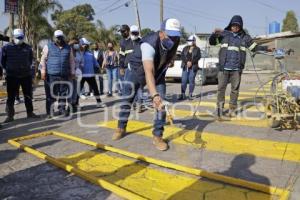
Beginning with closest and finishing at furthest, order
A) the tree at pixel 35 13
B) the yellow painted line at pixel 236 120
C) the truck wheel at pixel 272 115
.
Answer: the truck wheel at pixel 272 115
the yellow painted line at pixel 236 120
the tree at pixel 35 13

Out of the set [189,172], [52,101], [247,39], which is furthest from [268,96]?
[52,101]

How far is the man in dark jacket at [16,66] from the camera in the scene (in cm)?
784

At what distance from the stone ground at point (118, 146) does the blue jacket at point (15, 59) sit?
104 centimetres

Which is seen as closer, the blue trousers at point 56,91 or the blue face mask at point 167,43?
the blue face mask at point 167,43

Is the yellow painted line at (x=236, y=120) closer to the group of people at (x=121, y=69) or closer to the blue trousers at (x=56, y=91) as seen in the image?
the group of people at (x=121, y=69)

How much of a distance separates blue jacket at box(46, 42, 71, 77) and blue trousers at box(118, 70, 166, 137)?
8.51ft

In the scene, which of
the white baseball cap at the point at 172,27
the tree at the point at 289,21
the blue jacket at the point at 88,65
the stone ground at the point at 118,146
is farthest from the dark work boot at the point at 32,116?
the tree at the point at 289,21

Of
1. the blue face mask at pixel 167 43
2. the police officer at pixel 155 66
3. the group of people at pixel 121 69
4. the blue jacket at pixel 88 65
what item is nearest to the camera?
the police officer at pixel 155 66

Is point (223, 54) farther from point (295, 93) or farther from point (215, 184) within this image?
point (215, 184)

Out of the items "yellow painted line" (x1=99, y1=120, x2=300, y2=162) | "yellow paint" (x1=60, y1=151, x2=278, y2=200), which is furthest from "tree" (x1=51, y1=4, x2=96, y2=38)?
"yellow paint" (x1=60, y1=151, x2=278, y2=200)

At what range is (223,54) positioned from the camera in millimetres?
7449

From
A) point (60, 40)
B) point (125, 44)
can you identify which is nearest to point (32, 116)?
point (60, 40)

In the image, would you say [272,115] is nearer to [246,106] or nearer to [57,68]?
[246,106]

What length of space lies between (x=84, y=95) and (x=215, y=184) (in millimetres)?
8820
